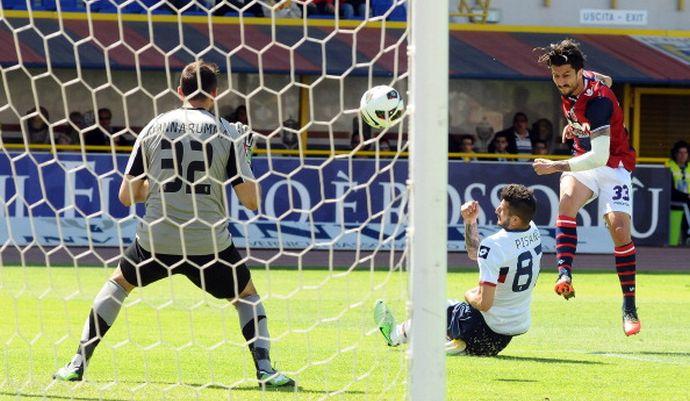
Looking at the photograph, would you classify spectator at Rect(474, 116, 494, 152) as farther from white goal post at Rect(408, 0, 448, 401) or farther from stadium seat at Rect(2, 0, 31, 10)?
white goal post at Rect(408, 0, 448, 401)

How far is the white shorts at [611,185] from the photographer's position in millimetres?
10391

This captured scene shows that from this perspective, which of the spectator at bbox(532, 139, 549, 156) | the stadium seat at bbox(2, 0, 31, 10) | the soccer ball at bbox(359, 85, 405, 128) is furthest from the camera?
the stadium seat at bbox(2, 0, 31, 10)

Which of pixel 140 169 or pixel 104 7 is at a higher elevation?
pixel 104 7

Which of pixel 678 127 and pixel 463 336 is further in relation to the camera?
pixel 678 127

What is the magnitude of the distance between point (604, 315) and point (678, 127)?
14.9 meters

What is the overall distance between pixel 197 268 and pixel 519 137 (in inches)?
621

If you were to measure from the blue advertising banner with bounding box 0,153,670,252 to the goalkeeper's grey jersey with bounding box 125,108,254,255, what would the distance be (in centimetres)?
1080

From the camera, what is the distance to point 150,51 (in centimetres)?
2250

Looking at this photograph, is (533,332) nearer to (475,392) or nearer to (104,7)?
(475,392)

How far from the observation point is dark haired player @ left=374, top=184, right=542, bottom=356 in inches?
332

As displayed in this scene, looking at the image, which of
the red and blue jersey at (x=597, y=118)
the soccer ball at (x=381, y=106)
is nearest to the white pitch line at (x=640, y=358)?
the red and blue jersey at (x=597, y=118)

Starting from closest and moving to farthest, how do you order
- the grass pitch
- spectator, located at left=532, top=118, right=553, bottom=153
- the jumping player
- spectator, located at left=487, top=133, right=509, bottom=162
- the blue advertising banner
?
1. the grass pitch
2. the jumping player
3. the blue advertising banner
4. spectator, located at left=487, top=133, right=509, bottom=162
5. spectator, located at left=532, top=118, right=553, bottom=153

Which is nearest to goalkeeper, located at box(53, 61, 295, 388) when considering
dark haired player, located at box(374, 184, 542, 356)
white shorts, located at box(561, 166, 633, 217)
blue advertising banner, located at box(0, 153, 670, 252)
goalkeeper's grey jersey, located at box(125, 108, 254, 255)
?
goalkeeper's grey jersey, located at box(125, 108, 254, 255)

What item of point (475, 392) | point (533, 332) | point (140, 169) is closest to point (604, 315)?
point (533, 332)
